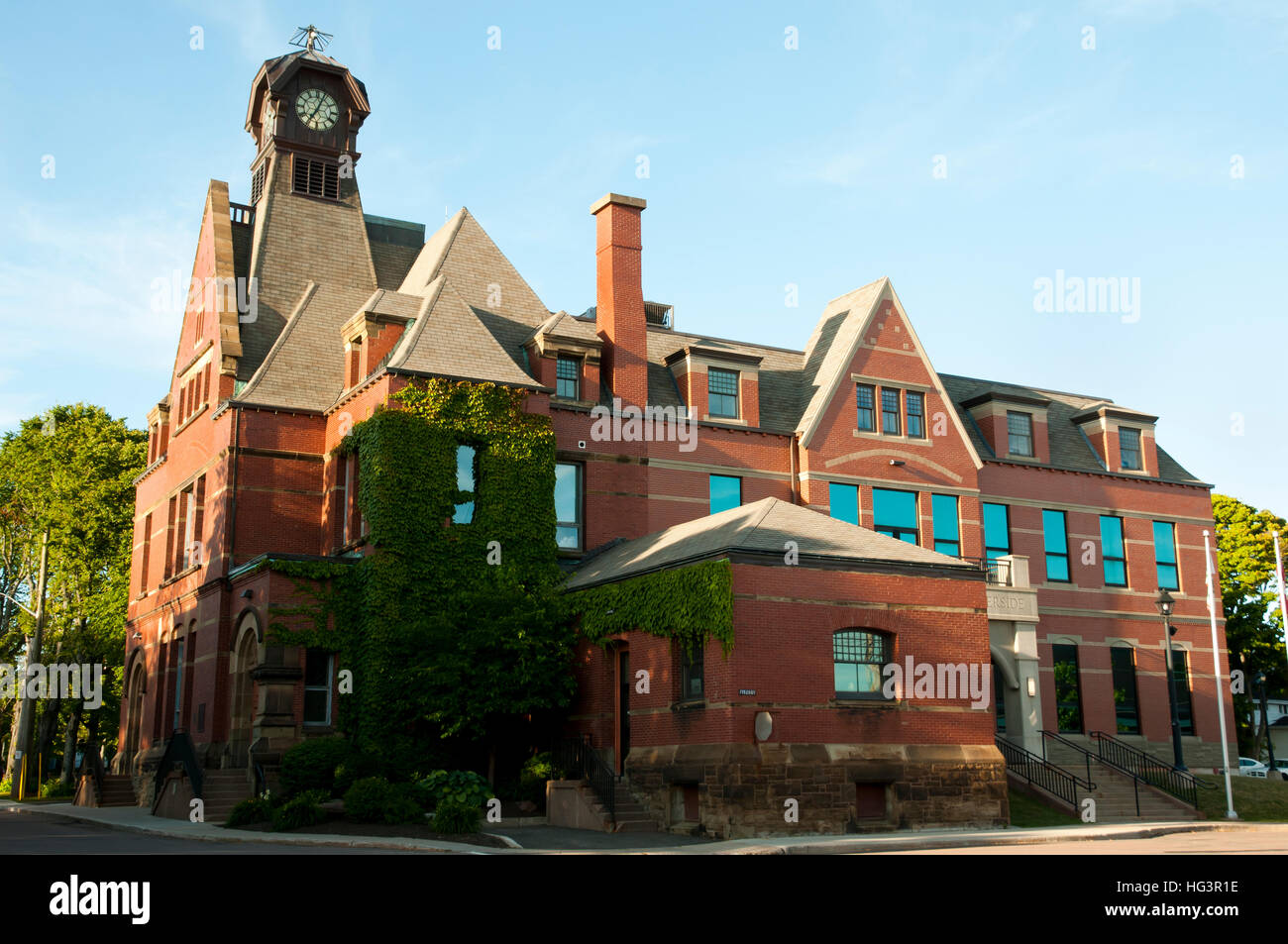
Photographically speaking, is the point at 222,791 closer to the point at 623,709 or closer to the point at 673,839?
the point at 623,709

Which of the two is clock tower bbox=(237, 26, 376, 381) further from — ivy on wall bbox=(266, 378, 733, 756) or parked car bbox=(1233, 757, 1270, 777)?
parked car bbox=(1233, 757, 1270, 777)

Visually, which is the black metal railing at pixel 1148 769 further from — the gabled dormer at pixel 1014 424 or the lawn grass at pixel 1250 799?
the gabled dormer at pixel 1014 424

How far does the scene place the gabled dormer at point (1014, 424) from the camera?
3969 centimetres

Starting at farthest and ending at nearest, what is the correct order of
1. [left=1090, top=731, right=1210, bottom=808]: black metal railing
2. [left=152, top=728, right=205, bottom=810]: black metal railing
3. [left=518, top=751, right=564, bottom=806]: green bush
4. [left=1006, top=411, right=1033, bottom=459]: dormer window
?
[left=1006, top=411, right=1033, bottom=459]: dormer window
[left=1090, top=731, right=1210, bottom=808]: black metal railing
[left=518, top=751, right=564, bottom=806]: green bush
[left=152, top=728, right=205, bottom=810]: black metal railing

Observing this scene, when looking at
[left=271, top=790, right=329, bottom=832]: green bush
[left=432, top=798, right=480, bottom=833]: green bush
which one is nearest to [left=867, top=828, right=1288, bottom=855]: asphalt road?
[left=432, top=798, right=480, bottom=833]: green bush

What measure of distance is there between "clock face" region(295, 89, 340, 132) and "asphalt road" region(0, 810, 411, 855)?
2349 centimetres

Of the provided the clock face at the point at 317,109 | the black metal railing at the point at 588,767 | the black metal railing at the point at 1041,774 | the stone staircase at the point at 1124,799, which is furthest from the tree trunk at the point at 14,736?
the stone staircase at the point at 1124,799

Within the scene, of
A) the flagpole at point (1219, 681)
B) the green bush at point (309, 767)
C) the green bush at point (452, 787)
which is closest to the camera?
the green bush at point (452, 787)

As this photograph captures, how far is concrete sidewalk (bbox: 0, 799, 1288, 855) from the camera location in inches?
790

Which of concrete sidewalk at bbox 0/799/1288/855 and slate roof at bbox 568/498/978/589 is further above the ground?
slate roof at bbox 568/498/978/589

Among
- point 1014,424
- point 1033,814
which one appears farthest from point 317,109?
point 1033,814

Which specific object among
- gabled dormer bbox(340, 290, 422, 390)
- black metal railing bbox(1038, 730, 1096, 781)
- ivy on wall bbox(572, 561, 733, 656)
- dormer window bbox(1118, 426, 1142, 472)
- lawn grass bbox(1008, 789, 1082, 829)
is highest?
gabled dormer bbox(340, 290, 422, 390)

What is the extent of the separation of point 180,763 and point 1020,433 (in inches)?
1069

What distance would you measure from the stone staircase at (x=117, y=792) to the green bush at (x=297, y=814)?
1338 centimetres
